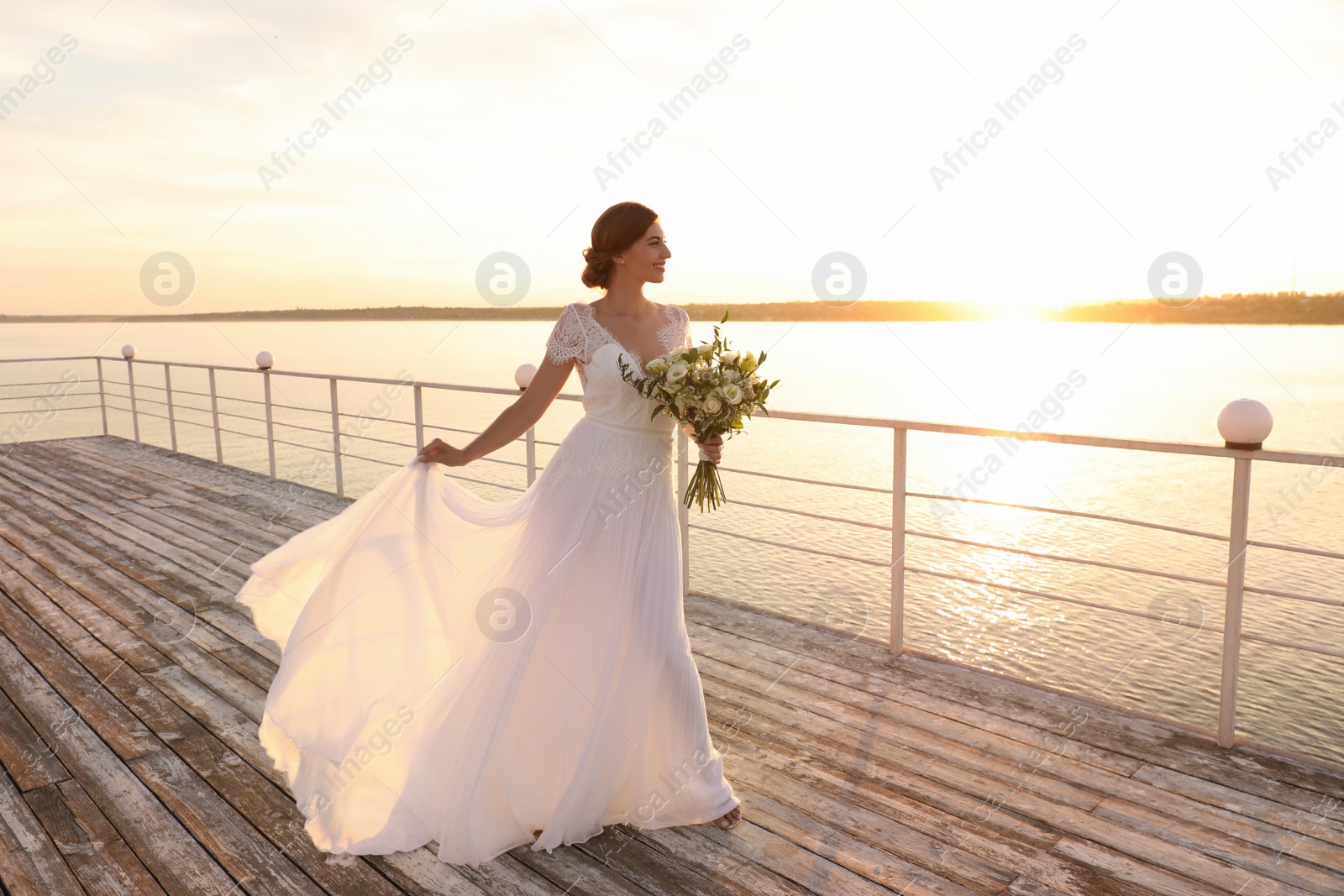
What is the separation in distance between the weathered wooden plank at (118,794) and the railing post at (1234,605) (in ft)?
9.59

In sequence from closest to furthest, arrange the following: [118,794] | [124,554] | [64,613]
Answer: [118,794]
[64,613]
[124,554]

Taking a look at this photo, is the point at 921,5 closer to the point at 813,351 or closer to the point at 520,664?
the point at 520,664

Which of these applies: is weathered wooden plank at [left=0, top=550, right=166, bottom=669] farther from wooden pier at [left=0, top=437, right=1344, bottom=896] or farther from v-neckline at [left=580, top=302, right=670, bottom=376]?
v-neckline at [left=580, top=302, right=670, bottom=376]

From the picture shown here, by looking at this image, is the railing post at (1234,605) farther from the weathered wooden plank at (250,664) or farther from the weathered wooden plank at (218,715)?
the weathered wooden plank at (250,664)

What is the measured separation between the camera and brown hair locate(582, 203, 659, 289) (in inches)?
87.0

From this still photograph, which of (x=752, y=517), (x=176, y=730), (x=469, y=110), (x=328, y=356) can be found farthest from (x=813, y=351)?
(x=176, y=730)

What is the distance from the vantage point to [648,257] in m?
2.24

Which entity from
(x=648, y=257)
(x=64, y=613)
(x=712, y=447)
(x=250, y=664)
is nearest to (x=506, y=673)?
(x=712, y=447)

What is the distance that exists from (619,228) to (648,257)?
0.11 meters

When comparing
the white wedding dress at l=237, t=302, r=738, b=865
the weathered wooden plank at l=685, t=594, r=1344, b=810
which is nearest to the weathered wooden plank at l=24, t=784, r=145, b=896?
the white wedding dress at l=237, t=302, r=738, b=865

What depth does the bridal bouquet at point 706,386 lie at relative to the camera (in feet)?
7.14

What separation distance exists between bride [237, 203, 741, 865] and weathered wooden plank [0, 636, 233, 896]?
0.92ft

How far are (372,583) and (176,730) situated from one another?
3.26 feet

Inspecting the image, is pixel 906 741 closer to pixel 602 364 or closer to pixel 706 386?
pixel 706 386
